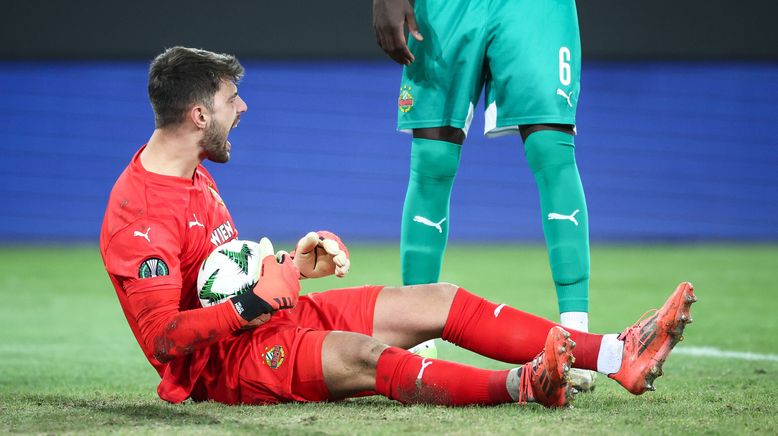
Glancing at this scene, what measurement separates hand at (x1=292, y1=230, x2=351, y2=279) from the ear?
1.47ft

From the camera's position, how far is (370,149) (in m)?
11.3

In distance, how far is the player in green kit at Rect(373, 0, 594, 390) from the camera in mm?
3248

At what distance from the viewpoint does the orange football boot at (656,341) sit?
102 inches

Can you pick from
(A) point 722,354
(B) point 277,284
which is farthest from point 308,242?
(A) point 722,354

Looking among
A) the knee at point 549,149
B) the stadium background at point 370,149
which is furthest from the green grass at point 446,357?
the stadium background at point 370,149

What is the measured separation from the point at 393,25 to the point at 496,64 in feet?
1.22

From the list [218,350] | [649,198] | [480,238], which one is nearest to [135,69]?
[480,238]

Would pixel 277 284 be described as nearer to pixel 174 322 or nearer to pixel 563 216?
pixel 174 322

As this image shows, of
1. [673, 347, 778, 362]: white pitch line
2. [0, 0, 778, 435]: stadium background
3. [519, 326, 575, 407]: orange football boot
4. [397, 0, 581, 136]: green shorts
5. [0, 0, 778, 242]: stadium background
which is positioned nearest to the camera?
[519, 326, 575, 407]: orange football boot

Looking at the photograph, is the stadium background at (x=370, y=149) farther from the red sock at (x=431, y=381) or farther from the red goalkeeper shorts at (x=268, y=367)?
the red sock at (x=431, y=381)

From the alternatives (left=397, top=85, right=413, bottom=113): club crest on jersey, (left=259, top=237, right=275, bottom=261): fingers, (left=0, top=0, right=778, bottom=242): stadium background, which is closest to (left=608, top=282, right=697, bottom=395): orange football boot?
(left=259, top=237, right=275, bottom=261): fingers

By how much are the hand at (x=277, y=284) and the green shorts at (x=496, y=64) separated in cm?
98

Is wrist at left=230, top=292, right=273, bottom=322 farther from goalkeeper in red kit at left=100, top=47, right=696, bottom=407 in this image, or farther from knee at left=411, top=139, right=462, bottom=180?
knee at left=411, top=139, right=462, bottom=180

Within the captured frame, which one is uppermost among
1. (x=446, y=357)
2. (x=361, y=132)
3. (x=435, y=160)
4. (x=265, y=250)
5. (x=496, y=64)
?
(x=361, y=132)
